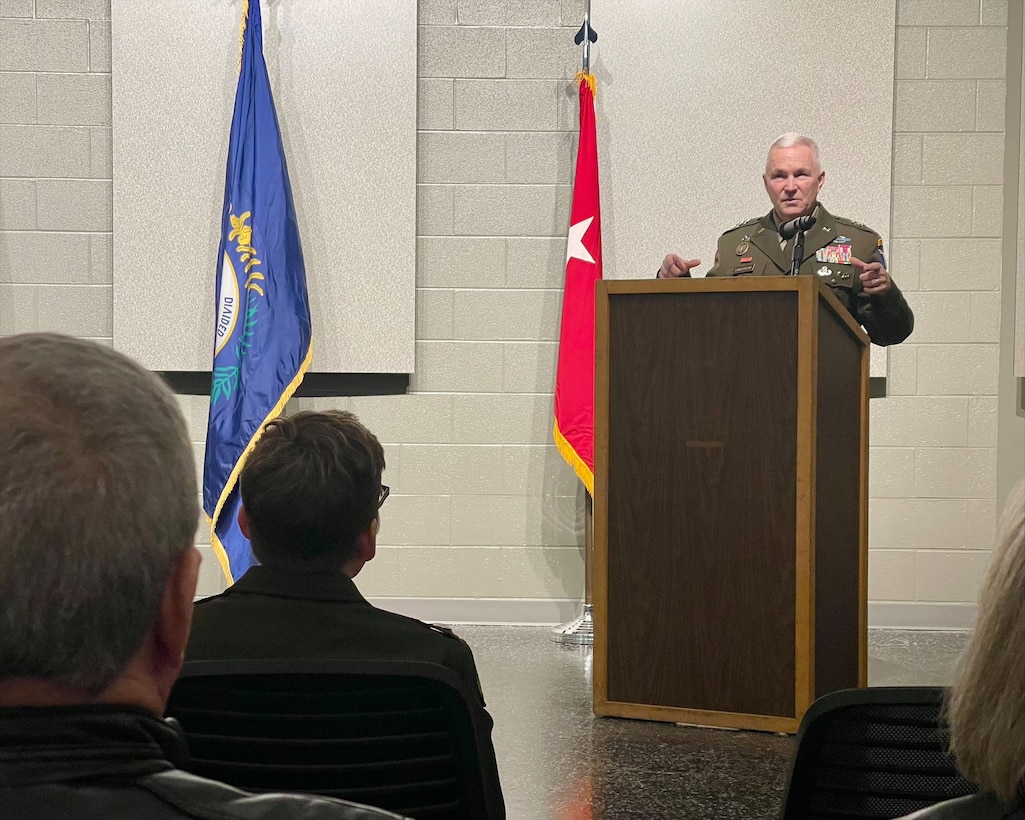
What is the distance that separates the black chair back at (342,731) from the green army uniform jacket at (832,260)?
2576 mm

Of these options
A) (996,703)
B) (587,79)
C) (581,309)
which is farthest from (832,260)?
(996,703)

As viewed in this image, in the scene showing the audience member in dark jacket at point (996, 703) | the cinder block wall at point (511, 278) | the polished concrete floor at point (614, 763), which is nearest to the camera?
the audience member in dark jacket at point (996, 703)

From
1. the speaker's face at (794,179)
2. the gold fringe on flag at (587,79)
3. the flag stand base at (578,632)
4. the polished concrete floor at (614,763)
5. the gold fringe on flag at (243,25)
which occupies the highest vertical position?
the gold fringe on flag at (243,25)

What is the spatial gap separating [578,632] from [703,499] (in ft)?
5.98

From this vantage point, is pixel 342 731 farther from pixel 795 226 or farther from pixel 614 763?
pixel 795 226

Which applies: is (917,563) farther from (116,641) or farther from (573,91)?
(116,641)

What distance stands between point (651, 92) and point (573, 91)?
32 centimetres

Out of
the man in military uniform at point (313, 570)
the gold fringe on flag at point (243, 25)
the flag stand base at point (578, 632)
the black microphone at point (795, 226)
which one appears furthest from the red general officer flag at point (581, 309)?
the man in military uniform at point (313, 570)

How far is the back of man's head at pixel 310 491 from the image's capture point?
5.47ft

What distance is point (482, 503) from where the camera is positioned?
4945 mm

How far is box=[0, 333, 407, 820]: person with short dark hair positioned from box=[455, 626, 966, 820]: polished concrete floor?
1990 mm

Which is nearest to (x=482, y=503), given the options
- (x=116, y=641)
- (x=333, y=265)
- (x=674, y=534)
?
(x=333, y=265)

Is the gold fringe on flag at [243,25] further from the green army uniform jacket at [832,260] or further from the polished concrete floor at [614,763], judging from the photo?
the polished concrete floor at [614,763]

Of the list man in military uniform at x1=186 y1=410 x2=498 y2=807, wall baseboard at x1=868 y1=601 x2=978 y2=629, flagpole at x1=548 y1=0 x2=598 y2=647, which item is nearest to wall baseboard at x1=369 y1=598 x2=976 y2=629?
wall baseboard at x1=868 y1=601 x2=978 y2=629
